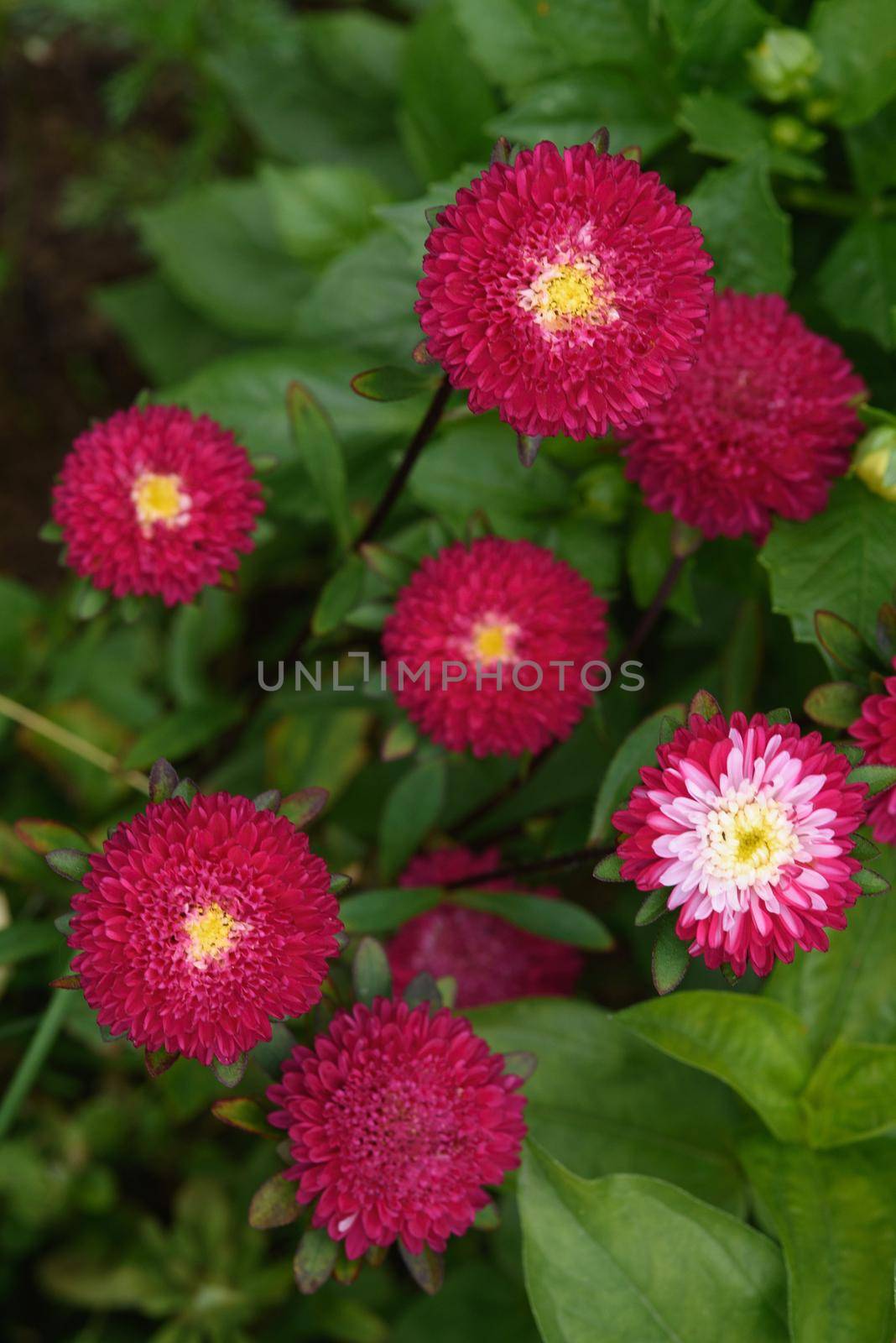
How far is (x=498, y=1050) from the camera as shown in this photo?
4.14ft

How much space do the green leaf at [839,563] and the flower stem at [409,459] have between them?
36cm

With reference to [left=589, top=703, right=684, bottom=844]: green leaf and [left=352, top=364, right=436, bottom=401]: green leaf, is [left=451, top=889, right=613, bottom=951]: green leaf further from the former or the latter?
[left=352, top=364, right=436, bottom=401]: green leaf

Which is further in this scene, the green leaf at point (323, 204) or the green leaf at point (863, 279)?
the green leaf at point (323, 204)

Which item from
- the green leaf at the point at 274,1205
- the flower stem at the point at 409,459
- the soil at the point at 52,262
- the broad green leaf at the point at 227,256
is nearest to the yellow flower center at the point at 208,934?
the green leaf at the point at 274,1205

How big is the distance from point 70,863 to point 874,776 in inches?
25.0

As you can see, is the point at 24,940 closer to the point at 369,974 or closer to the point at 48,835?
the point at 48,835

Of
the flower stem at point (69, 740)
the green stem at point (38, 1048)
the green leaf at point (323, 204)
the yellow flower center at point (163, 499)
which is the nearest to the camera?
the yellow flower center at point (163, 499)

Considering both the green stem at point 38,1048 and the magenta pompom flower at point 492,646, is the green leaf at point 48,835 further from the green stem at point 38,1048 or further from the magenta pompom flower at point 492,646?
the magenta pompom flower at point 492,646

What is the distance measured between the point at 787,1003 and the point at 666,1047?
0.20 m

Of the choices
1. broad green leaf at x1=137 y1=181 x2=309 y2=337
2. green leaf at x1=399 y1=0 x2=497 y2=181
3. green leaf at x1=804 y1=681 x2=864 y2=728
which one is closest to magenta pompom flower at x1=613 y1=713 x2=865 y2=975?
green leaf at x1=804 y1=681 x2=864 y2=728

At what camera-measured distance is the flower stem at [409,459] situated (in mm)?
991

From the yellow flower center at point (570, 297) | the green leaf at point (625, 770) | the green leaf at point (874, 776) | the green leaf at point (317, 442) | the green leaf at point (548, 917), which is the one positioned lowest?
the green leaf at point (548, 917)

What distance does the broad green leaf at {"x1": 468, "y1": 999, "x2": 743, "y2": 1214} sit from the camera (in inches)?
50.0

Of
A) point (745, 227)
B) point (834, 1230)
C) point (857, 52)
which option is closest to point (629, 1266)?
point (834, 1230)
